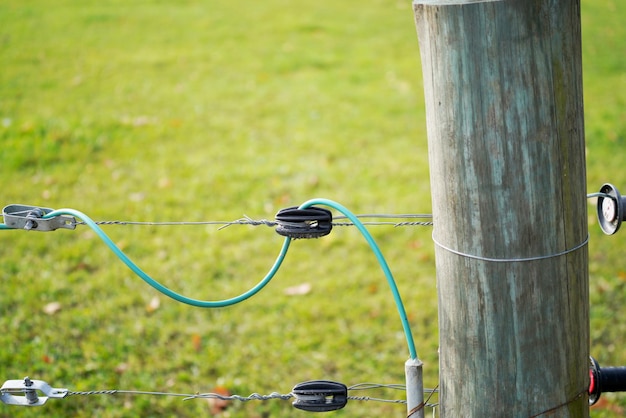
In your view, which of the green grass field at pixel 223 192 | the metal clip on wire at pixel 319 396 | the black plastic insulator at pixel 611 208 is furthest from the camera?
the green grass field at pixel 223 192

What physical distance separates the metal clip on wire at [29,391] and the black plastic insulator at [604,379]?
1431 millimetres

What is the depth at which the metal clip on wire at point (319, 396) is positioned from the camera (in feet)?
5.96

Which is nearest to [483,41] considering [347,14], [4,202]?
[4,202]

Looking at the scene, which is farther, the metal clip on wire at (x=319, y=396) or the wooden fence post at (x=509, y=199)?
the metal clip on wire at (x=319, y=396)

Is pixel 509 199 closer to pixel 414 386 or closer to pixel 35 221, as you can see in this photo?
pixel 414 386

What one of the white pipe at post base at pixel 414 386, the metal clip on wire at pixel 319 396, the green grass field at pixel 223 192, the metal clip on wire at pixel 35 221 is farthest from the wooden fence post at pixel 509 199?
the green grass field at pixel 223 192

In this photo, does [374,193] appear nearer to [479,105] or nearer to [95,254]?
[95,254]

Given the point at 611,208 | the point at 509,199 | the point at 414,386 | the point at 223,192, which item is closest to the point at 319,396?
the point at 414,386

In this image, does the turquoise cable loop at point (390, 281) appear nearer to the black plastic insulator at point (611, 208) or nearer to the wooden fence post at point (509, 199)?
the wooden fence post at point (509, 199)

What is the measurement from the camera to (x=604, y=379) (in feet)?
6.07

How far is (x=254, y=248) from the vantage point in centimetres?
489

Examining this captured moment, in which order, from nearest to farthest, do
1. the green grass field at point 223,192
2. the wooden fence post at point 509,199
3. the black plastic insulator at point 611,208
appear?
the wooden fence post at point 509,199
the black plastic insulator at point 611,208
the green grass field at point 223,192

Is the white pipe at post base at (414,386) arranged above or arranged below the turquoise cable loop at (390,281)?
below

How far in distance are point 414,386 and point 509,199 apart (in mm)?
550
